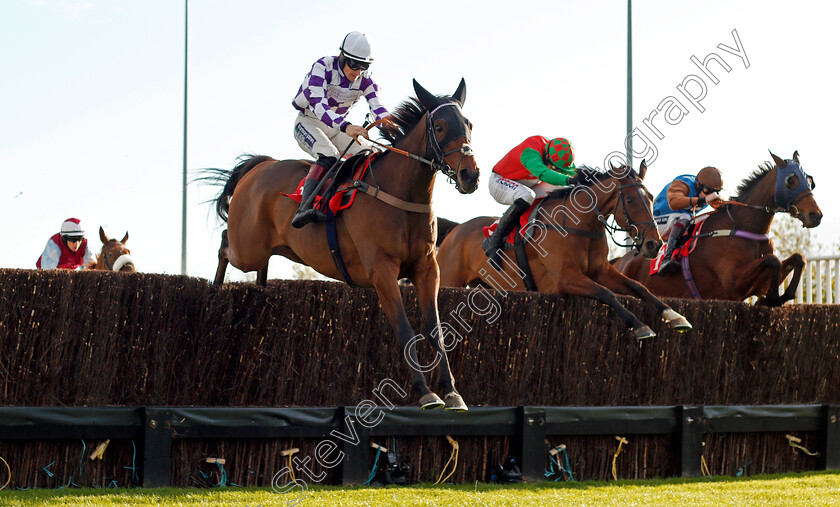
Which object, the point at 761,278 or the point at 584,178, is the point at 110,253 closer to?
the point at 584,178

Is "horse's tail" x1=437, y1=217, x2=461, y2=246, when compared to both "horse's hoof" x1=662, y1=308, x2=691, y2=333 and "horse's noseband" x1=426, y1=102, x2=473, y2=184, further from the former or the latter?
"horse's noseband" x1=426, y1=102, x2=473, y2=184

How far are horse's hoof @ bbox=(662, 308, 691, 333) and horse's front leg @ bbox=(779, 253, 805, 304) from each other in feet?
5.21

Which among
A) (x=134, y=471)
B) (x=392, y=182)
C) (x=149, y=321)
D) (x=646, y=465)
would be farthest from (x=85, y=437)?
(x=646, y=465)

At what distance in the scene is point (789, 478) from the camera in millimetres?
6906

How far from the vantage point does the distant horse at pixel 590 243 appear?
273 inches

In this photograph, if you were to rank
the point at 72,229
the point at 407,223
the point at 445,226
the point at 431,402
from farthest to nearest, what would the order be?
the point at 445,226 < the point at 72,229 < the point at 407,223 < the point at 431,402

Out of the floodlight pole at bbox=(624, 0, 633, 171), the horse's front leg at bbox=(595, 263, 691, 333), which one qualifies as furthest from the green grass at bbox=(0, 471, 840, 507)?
the floodlight pole at bbox=(624, 0, 633, 171)

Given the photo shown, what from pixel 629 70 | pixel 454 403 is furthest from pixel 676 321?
pixel 629 70

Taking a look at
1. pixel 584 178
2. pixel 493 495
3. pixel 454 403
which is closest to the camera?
pixel 454 403

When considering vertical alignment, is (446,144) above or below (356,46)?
below

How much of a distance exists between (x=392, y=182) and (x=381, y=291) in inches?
25.5

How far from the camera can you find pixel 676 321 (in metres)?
6.59

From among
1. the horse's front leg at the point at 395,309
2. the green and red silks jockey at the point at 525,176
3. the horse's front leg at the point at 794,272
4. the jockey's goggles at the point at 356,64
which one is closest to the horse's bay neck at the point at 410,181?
the horse's front leg at the point at 395,309

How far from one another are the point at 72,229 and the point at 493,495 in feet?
20.5
